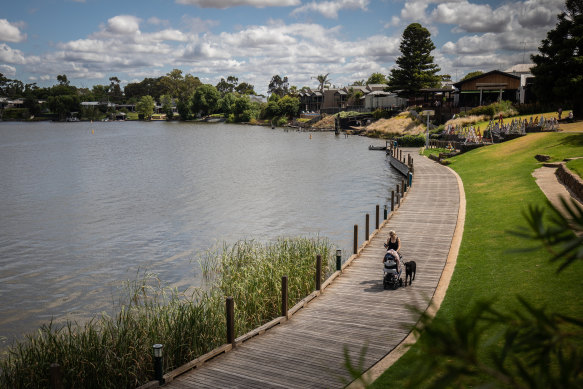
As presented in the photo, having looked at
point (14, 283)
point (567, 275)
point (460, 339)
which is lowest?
point (14, 283)

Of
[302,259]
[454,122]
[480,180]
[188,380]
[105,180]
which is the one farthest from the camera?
[454,122]

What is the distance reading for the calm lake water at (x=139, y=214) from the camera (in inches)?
946

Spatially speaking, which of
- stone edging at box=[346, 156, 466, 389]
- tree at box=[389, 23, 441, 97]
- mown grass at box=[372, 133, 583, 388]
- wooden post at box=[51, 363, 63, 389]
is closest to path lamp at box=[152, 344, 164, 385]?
wooden post at box=[51, 363, 63, 389]

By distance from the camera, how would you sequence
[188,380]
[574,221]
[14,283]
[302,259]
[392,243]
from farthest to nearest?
1. [14,283]
2. [302,259]
3. [392,243]
4. [188,380]
5. [574,221]

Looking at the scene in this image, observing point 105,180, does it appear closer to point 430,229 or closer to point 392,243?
point 430,229

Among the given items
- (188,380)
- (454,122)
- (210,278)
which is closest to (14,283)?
(210,278)

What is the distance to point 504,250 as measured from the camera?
2.13 metres

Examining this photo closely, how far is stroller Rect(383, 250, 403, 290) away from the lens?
1692cm

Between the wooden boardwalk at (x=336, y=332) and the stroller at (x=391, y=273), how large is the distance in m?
0.25

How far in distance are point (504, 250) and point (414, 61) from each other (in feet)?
375

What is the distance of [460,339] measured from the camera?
7.22ft

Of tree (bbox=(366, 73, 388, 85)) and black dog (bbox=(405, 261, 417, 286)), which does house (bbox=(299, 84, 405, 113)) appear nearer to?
tree (bbox=(366, 73, 388, 85))

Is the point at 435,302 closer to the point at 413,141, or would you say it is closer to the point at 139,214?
the point at 139,214

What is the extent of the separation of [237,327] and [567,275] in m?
11.4
